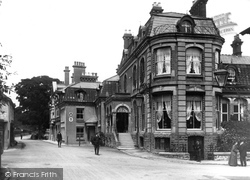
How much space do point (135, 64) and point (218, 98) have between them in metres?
9.27

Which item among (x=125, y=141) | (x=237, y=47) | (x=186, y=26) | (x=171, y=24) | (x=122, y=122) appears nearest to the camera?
(x=186, y=26)

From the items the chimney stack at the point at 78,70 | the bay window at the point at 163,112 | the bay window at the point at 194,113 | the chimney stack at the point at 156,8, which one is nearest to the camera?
the bay window at the point at 194,113

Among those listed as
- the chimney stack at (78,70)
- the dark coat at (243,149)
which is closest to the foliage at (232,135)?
the dark coat at (243,149)

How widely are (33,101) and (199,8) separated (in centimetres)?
4360

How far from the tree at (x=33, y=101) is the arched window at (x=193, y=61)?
45.2m

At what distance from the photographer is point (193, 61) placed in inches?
989

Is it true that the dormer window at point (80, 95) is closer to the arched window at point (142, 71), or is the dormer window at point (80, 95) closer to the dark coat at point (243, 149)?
the arched window at point (142, 71)

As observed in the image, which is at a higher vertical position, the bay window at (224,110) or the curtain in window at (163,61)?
the curtain in window at (163,61)

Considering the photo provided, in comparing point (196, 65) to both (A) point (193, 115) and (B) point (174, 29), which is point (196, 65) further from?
(A) point (193, 115)

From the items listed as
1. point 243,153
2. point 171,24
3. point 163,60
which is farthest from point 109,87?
point 243,153

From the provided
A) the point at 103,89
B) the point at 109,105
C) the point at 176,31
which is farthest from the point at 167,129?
the point at 103,89

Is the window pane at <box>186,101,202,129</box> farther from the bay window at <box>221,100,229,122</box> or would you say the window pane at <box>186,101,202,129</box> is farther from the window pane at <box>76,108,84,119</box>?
the window pane at <box>76,108,84,119</box>

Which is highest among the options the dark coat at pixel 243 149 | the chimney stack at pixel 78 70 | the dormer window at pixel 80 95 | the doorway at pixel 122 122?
the chimney stack at pixel 78 70

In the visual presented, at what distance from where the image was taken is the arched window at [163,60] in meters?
25.2
